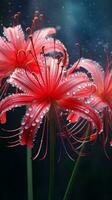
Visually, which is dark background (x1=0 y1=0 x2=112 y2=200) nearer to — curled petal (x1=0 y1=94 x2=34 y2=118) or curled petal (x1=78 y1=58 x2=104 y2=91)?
curled petal (x1=78 y1=58 x2=104 y2=91)

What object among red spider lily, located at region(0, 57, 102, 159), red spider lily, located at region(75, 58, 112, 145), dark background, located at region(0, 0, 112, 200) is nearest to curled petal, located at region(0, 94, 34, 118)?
red spider lily, located at region(0, 57, 102, 159)

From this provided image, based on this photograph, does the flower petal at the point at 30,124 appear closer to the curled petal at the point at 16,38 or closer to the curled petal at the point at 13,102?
the curled petal at the point at 13,102

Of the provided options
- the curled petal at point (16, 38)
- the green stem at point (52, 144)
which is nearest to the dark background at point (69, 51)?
the curled petal at point (16, 38)

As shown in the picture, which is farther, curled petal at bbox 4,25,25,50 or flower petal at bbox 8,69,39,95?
curled petal at bbox 4,25,25,50

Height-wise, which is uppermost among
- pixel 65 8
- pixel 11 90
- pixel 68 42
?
pixel 65 8

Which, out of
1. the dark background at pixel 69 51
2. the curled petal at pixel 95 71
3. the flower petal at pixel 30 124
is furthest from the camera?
the dark background at pixel 69 51

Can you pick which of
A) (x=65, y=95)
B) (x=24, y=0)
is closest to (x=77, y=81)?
(x=65, y=95)

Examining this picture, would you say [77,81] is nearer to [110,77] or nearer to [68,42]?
[110,77]
